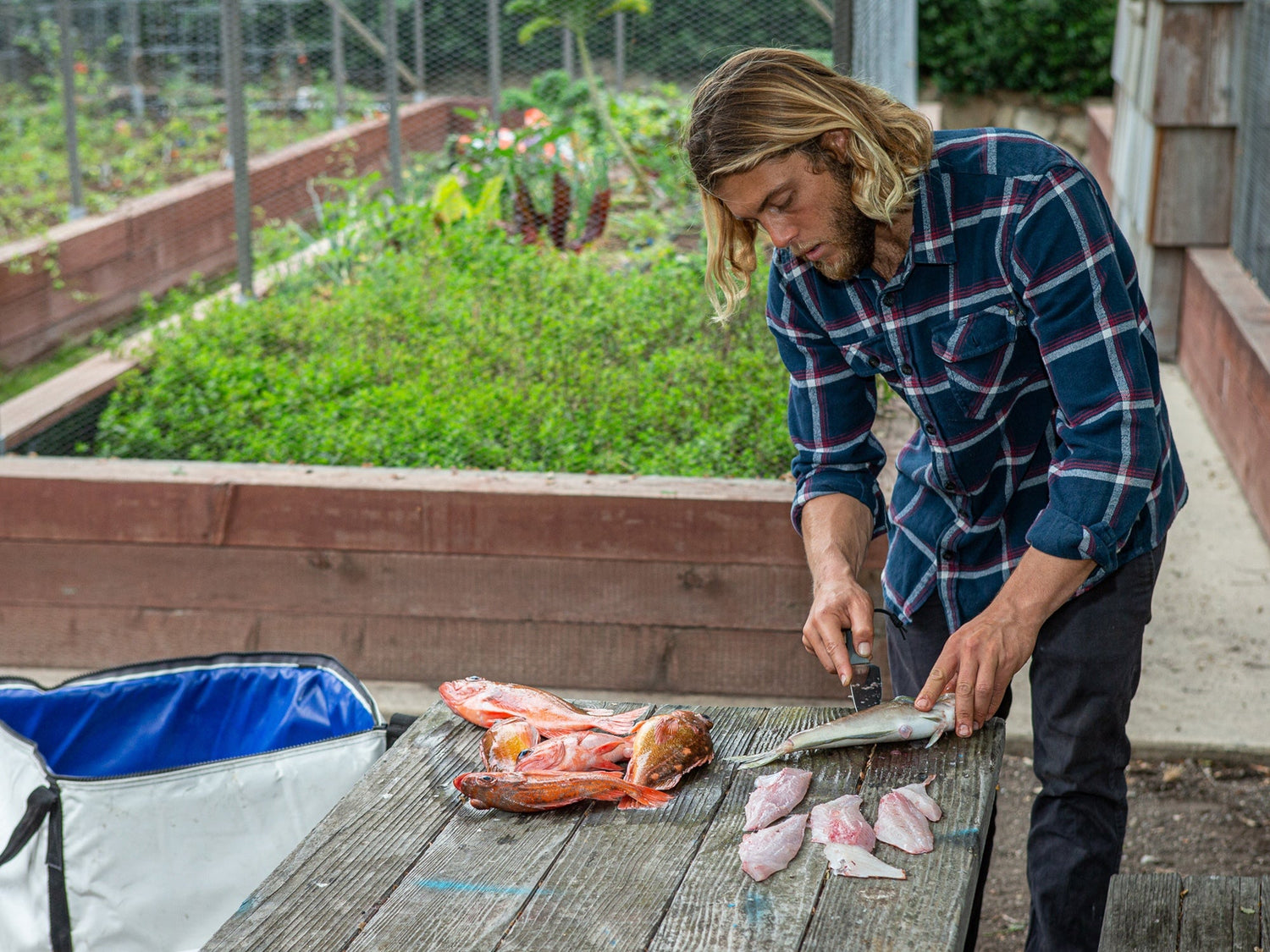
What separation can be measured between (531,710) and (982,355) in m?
0.92

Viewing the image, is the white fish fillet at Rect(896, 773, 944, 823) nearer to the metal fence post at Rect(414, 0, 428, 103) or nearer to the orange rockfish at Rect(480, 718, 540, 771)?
the orange rockfish at Rect(480, 718, 540, 771)

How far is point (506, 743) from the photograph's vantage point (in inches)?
79.5

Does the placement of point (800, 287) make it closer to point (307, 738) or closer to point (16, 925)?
point (307, 738)

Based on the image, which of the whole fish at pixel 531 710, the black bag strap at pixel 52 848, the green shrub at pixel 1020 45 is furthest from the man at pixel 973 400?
the green shrub at pixel 1020 45

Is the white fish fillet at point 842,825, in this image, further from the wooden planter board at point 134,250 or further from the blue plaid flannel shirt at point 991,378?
the wooden planter board at point 134,250

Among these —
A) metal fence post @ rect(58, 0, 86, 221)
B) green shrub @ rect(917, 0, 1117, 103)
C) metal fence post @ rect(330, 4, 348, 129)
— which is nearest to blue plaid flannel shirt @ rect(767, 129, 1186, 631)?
metal fence post @ rect(58, 0, 86, 221)

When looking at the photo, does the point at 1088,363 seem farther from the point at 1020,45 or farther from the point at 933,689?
the point at 1020,45

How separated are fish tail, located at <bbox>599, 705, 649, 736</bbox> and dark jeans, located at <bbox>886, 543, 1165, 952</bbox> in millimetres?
651

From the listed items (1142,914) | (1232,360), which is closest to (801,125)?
(1142,914)

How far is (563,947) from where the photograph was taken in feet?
5.20

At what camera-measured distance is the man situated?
2.01 m

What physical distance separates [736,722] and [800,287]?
2.45 feet

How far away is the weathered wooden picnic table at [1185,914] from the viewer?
6.80 ft

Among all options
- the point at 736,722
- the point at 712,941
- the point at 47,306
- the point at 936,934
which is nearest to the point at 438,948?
the point at 712,941
